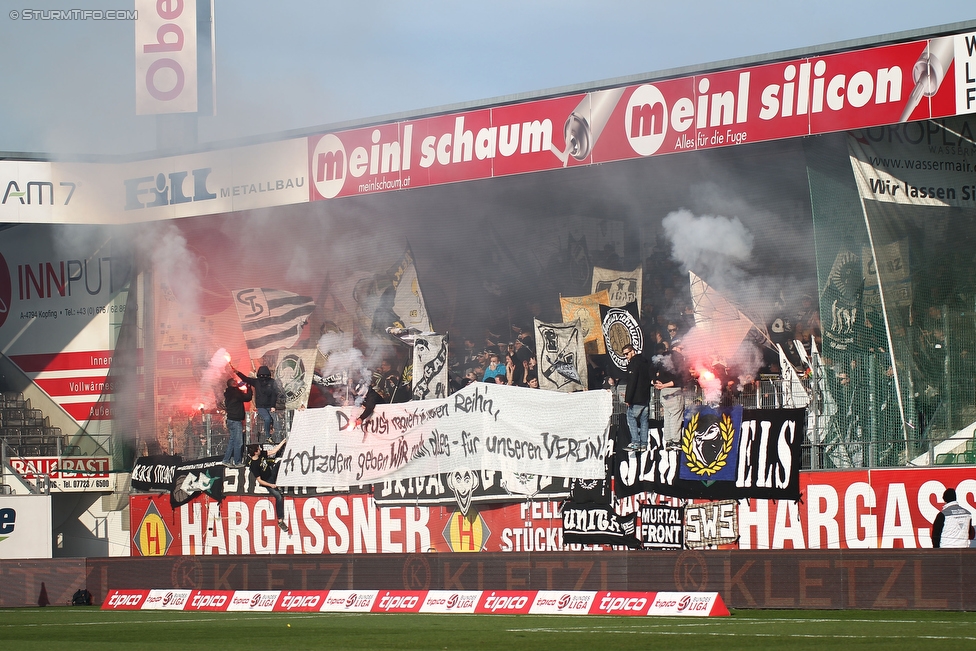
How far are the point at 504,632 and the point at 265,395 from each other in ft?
43.0

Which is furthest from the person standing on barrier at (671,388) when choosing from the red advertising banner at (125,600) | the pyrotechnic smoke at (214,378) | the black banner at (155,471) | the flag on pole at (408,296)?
the black banner at (155,471)

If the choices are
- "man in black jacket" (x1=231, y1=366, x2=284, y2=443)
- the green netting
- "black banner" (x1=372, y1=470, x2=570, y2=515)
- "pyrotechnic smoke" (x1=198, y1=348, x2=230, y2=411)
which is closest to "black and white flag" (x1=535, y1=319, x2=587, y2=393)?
"black banner" (x1=372, y1=470, x2=570, y2=515)

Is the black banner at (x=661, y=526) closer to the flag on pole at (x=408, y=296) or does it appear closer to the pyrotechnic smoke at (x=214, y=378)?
the flag on pole at (x=408, y=296)

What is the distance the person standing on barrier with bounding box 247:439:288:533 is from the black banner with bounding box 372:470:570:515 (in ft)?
6.61

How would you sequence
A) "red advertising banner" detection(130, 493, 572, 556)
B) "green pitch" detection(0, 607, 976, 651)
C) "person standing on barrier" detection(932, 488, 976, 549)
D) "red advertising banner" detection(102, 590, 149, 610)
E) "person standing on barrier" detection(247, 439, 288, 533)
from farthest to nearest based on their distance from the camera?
1. "person standing on barrier" detection(247, 439, 288, 533)
2. "red advertising banner" detection(130, 493, 572, 556)
3. "red advertising banner" detection(102, 590, 149, 610)
4. "person standing on barrier" detection(932, 488, 976, 549)
5. "green pitch" detection(0, 607, 976, 651)

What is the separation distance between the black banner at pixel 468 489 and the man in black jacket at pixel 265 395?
276 cm

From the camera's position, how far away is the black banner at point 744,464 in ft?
63.0

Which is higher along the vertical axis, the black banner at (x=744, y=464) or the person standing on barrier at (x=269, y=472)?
the black banner at (x=744, y=464)

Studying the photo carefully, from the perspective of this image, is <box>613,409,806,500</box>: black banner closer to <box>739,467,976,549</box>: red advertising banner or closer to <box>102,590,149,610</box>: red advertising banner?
<box>739,467,976,549</box>: red advertising banner

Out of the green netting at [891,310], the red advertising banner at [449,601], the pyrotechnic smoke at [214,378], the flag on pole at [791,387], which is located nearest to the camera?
the red advertising banner at [449,601]

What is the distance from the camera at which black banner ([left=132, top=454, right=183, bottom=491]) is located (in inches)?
983

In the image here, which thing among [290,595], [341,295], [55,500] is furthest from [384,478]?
[55,500]

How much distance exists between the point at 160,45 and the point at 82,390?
26.5 feet

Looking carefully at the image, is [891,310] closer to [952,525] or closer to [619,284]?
[952,525]
